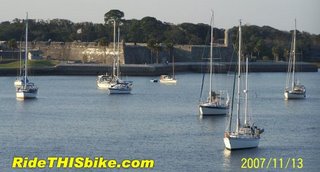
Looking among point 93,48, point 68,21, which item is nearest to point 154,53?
point 93,48

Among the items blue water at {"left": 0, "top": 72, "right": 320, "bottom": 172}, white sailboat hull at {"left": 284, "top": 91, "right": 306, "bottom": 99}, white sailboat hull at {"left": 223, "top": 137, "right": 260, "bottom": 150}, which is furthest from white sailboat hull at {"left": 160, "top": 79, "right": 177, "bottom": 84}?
white sailboat hull at {"left": 223, "top": 137, "right": 260, "bottom": 150}

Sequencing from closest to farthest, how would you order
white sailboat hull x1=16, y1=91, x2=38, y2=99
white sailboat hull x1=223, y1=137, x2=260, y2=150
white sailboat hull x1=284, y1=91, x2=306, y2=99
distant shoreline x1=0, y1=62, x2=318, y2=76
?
white sailboat hull x1=223, y1=137, x2=260, y2=150
white sailboat hull x1=16, y1=91, x2=38, y2=99
white sailboat hull x1=284, y1=91, x2=306, y2=99
distant shoreline x1=0, y1=62, x2=318, y2=76

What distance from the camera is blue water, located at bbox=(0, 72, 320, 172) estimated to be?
110 feet

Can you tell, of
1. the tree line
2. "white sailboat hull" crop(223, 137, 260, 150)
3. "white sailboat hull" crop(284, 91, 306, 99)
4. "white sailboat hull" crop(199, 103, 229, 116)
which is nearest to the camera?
"white sailboat hull" crop(223, 137, 260, 150)

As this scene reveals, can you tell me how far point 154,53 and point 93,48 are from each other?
6543 millimetres

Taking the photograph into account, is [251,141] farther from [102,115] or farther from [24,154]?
[102,115]

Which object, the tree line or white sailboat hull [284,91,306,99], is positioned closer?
white sailboat hull [284,91,306,99]

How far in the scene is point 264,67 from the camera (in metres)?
114
